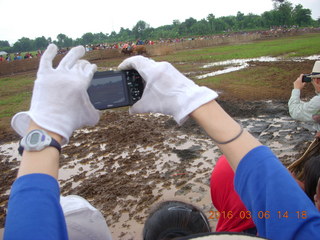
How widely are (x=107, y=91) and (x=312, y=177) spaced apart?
1234 mm

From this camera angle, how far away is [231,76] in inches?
456

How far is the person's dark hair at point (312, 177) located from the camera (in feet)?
4.83

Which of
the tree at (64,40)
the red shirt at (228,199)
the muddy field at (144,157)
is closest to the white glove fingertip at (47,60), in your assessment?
the red shirt at (228,199)

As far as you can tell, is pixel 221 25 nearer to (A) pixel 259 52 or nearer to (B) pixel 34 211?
(A) pixel 259 52

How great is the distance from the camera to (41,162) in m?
0.70

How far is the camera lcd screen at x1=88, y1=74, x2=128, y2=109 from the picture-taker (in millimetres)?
1214

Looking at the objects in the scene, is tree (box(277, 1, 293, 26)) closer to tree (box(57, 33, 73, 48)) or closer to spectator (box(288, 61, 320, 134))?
tree (box(57, 33, 73, 48))

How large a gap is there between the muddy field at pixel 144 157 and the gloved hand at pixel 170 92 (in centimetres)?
257

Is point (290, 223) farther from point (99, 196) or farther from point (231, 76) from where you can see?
point (231, 76)

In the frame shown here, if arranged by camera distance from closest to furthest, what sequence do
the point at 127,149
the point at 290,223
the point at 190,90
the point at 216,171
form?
the point at 290,223 → the point at 190,90 → the point at 216,171 → the point at 127,149

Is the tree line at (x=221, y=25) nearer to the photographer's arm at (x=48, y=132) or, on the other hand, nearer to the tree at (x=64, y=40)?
the tree at (x=64, y=40)

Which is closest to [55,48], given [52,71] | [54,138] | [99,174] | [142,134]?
[52,71]

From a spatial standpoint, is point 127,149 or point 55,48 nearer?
point 55,48

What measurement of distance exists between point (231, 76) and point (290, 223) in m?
11.4
